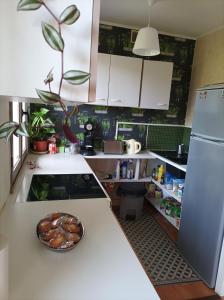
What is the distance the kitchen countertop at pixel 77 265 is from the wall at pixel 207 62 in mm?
2375


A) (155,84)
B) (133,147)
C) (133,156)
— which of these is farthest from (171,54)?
(133,156)

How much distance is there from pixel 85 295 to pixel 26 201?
773 millimetres

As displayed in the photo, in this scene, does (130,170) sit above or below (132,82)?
below

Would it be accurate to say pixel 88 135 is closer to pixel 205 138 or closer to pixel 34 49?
pixel 205 138

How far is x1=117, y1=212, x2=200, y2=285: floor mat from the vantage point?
6.56 ft

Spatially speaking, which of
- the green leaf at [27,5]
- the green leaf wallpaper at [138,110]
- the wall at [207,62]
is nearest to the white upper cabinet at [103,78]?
the green leaf wallpaper at [138,110]

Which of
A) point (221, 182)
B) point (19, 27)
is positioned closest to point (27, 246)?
point (19, 27)

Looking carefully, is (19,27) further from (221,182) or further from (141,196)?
(141,196)

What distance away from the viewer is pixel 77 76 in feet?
2.05

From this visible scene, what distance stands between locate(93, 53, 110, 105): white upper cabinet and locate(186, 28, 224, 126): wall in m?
1.30

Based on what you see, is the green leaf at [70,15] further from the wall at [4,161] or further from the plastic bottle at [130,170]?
the plastic bottle at [130,170]

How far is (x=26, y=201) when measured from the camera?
133 centimetres

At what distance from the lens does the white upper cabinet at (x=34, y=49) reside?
2.02 ft

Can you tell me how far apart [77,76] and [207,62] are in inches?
110
